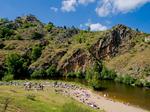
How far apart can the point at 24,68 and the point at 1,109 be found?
391ft

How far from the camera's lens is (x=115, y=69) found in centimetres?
18712

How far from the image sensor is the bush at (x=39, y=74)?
568 ft

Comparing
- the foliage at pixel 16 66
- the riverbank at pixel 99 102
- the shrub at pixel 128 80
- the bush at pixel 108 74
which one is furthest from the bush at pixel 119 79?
the riverbank at pixel 99 102

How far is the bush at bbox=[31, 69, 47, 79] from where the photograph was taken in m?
173

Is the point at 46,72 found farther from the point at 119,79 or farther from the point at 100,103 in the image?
the point at 100,103

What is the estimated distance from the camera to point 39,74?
177m

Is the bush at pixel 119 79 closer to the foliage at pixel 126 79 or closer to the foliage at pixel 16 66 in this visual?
the foliage at pixel 126 79

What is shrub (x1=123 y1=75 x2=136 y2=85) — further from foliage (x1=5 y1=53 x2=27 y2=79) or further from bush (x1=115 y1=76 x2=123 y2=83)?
foliage (x1=5 y1=53 x2=27 y2=79)

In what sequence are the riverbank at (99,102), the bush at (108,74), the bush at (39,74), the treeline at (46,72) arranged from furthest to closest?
the bush at (39,74)
the bush at (108,74)
the treeline at (46,72)
the riverbank at (99,102)

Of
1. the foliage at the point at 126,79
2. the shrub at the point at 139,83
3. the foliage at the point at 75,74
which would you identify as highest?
the foliage at the point at 75,74

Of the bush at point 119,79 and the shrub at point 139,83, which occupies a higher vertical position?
the bush at point 119,79

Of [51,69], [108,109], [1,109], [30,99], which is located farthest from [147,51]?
[1,109]

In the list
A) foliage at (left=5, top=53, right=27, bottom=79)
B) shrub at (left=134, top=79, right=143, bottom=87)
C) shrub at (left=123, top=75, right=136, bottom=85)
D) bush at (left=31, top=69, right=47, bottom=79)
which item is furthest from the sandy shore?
foliage at (left=5, top=53, right=27, bottom=79)

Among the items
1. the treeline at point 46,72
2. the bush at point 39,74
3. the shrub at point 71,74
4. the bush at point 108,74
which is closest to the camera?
the treeline at point 46,72
